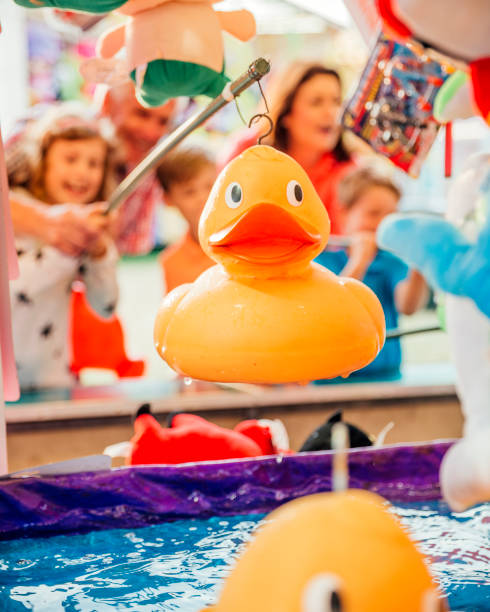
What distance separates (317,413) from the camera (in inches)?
95.2

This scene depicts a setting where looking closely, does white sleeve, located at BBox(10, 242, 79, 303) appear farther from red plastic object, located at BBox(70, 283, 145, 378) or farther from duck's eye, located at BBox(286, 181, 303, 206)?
duck's eye, located at BBox(286, 181, 303, 206)

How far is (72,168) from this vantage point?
97.8 inches

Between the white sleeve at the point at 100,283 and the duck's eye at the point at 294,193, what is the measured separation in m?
1.33

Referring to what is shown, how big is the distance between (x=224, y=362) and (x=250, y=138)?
156cm

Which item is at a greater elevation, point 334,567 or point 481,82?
point 481,82

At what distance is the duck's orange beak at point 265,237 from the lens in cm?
111

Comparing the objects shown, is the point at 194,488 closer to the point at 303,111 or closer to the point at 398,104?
the point at 398,104

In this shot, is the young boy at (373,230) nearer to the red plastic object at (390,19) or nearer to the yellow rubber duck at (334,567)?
the red plastic object at (390,19)

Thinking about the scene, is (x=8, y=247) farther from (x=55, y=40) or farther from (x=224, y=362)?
(x=55, y=40)

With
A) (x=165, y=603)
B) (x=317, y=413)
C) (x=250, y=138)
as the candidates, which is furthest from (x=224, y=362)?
(x=250, y=138)

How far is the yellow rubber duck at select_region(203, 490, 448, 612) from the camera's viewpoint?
64cm

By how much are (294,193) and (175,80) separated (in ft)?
1.30

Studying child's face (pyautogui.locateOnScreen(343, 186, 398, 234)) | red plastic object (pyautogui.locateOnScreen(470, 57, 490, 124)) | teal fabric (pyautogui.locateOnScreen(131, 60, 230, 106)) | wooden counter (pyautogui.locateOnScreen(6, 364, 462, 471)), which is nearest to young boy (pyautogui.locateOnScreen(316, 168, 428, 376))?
child's face (pyautogui.locateOnScreen(343, 186, 398, 234))

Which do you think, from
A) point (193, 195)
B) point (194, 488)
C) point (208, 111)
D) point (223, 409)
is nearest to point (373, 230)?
point (193, 195)
